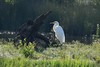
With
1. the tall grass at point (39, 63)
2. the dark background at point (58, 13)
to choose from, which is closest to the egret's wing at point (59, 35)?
the tall grass at point (39, 63)

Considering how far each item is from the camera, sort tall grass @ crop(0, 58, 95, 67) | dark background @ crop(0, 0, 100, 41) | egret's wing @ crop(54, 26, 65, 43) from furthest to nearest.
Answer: dark background @ crop(0, 0, 100, 41), egret's wing @ crop(54, 26, 65, 43), tall grass @ crop(0, 58, 95, 67)

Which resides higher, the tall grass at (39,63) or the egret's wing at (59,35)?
the egret's wing at (59,35)

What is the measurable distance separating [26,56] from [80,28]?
1244 cm

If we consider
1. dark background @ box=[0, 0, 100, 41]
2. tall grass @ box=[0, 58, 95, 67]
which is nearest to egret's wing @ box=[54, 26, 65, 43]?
tall grass @ box=[0, 58, 95, 67]

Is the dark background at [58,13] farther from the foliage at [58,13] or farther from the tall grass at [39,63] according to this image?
the tall grass at [39,63]

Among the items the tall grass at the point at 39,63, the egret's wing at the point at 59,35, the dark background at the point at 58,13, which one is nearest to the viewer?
the tall grass at the point at 39,63

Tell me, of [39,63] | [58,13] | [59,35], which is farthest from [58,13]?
[39,63]

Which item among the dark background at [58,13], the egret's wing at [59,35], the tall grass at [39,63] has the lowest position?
the tall grass at [39,63]

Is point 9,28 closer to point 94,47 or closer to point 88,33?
point 88,33

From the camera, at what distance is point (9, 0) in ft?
68.9

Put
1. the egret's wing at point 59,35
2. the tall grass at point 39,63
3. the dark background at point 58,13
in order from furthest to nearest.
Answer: the dark background at point 58,13
the egret's wing at point 59,35
the tall grass at point 39,63

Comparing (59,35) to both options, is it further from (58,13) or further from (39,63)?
(58,13)

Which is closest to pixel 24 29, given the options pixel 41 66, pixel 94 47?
pixel 94 47

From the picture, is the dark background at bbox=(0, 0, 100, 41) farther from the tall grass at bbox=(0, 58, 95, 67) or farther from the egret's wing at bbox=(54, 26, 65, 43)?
the tall grass at bbox=(0, 58, 95, 67)
